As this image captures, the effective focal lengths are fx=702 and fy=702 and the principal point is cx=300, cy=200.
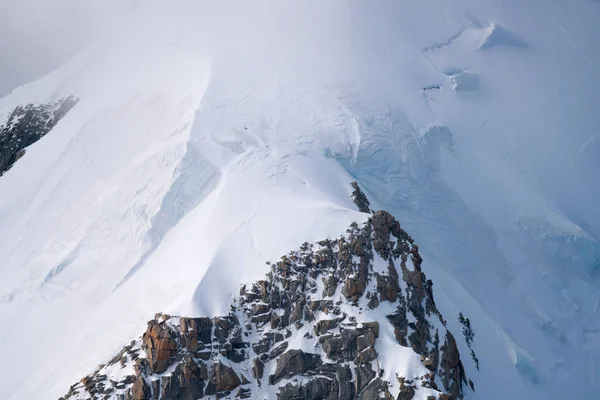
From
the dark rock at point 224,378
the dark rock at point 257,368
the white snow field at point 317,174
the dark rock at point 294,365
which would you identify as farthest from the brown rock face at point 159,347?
the dark rock at point 294,365

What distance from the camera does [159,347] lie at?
55.8 meters

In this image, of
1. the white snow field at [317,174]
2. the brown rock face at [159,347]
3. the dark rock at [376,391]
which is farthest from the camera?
the white snow field at [317,174]

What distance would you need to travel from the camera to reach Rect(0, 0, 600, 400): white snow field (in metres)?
67.1

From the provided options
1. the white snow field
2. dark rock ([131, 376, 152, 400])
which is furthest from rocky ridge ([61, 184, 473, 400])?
the white snow field

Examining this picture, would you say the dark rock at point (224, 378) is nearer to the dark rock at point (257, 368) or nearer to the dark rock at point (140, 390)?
the dark rock at point (257, 368)

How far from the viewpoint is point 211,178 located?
75.2 meters

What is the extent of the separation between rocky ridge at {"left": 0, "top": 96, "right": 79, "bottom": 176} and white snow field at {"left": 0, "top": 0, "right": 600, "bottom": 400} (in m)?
5.64

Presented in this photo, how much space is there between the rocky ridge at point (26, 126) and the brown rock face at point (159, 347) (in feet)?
179

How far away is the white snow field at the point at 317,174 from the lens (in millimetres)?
67125

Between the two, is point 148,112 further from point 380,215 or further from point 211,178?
point 380,215

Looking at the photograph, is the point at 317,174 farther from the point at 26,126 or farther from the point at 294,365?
the point at 26,126

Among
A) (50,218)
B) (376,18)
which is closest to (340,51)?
(376,18)

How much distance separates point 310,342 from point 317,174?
72.1 ft

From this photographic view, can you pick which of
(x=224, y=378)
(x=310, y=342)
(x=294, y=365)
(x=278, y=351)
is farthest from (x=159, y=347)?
(x=310, y=342)
